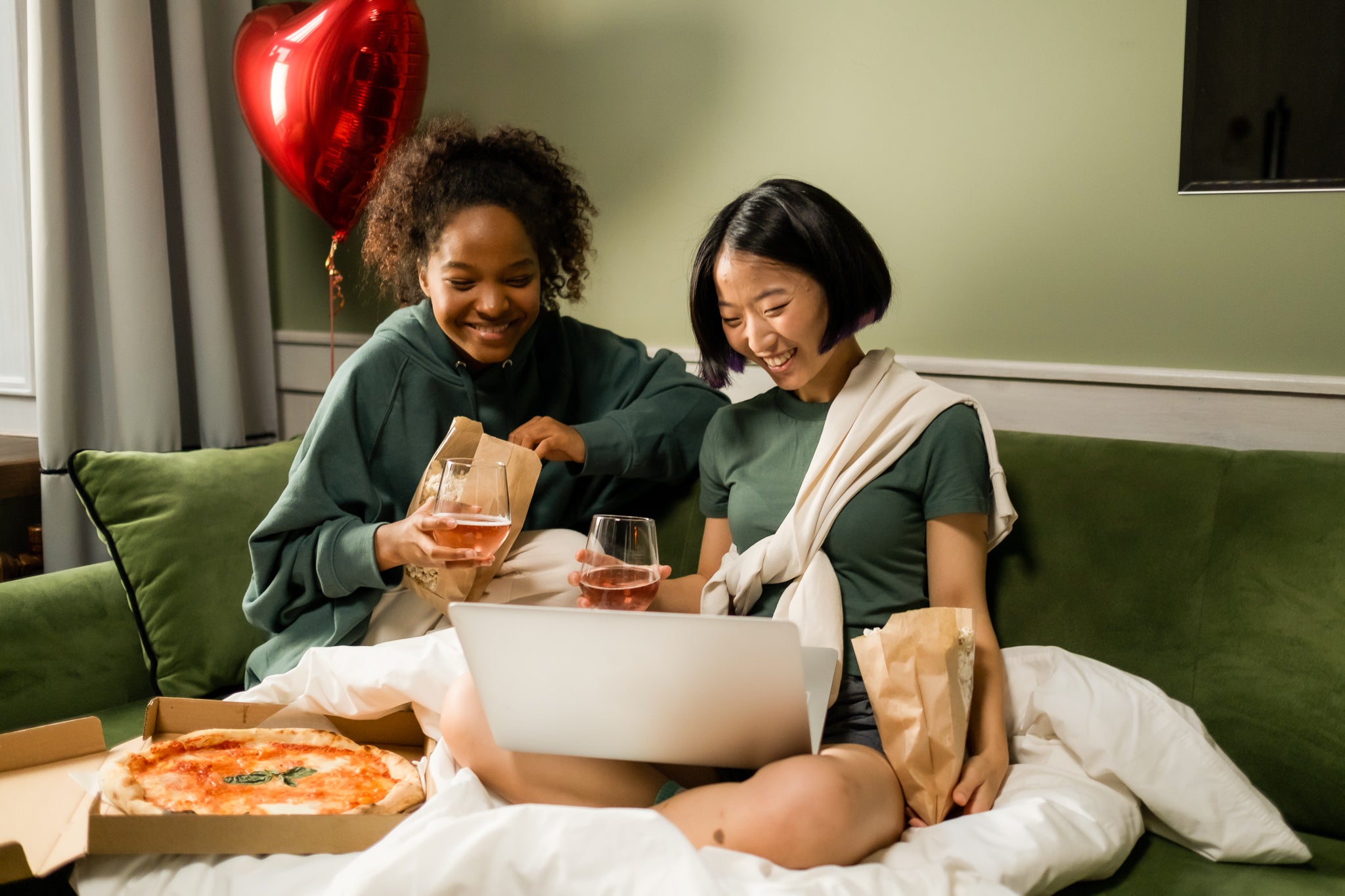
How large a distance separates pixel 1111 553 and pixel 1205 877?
1.47ft

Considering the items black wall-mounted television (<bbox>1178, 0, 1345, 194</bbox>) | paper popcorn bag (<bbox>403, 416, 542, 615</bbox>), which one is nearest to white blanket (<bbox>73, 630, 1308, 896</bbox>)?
paper popcorn bag (<bbox>403, 416, 542, 615</bbox>)

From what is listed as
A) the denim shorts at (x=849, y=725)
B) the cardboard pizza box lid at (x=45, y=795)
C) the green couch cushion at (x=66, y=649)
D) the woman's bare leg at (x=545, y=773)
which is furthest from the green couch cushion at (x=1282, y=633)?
the green couch cushion at (x=66, y=649)

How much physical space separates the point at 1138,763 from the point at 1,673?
1.61m

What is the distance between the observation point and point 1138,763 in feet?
4.16

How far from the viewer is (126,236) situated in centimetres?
225

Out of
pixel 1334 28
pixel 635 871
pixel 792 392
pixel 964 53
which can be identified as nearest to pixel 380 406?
pixel 792 392

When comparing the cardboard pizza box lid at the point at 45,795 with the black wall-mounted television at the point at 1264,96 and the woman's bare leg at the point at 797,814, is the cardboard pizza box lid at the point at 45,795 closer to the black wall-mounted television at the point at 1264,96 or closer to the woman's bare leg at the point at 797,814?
the woman's bare leg at the point at 797,814

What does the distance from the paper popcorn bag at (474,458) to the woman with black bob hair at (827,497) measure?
0.25 meters

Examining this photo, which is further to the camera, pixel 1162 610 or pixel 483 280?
pixel 483 280

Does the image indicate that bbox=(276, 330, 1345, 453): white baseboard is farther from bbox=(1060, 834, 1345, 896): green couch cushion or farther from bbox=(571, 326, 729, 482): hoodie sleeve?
bbox=(1060, 834, 1345, 896): green couch cushion

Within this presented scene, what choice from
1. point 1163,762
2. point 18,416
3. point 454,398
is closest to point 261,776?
point 454,398

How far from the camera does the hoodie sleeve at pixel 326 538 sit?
62.2 inches

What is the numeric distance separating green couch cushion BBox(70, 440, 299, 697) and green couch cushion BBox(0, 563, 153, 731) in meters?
0.05

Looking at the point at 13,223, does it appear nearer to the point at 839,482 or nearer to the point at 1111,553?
the point at 839,482
